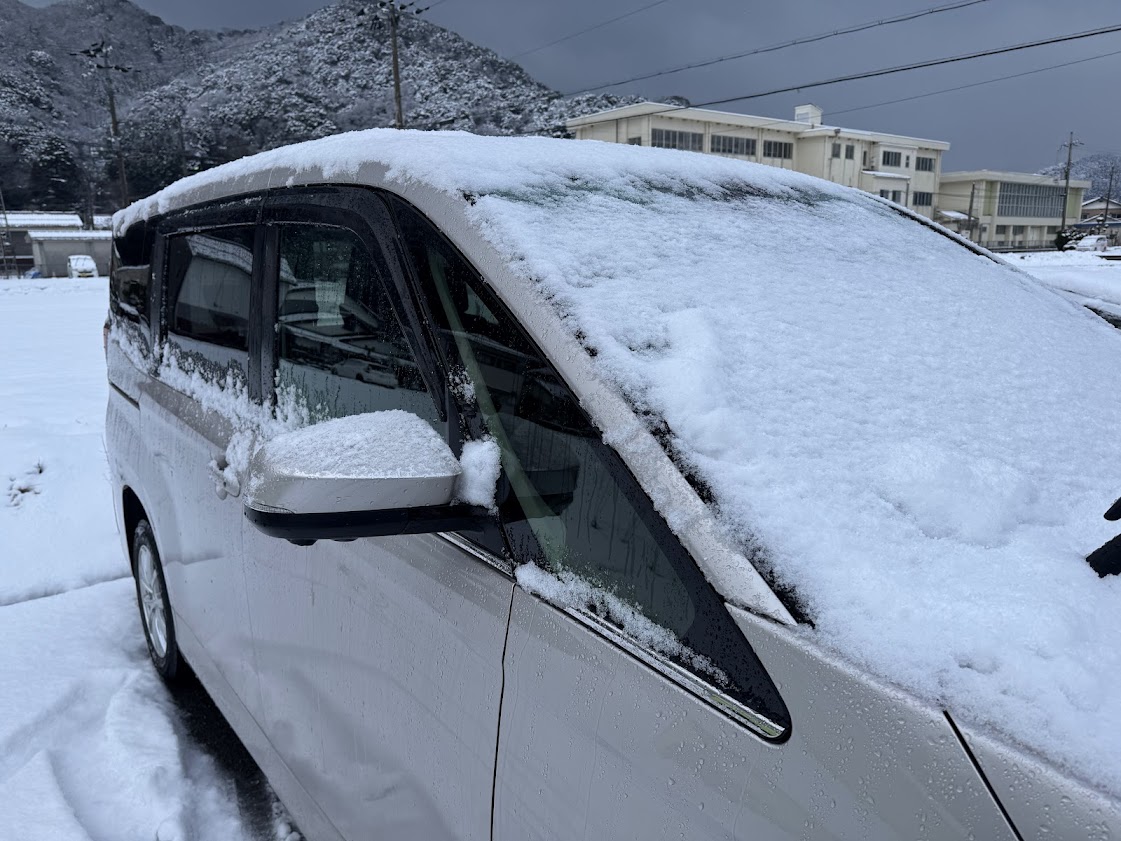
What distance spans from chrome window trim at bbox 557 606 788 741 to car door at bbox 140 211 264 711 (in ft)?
3.77

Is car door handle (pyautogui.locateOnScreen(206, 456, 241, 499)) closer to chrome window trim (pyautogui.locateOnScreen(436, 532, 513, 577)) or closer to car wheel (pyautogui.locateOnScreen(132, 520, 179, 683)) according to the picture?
chrome window trim (pyautogui.locateOnScreen(436, 532, 513, 577))

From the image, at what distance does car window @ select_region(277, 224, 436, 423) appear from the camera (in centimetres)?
150

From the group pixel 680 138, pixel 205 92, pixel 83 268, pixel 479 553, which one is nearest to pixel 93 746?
pixel 479 553

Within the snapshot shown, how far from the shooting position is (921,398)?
124 cm

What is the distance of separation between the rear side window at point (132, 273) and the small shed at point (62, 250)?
45548 mm

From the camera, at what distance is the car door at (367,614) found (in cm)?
126

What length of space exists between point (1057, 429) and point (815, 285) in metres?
0.47

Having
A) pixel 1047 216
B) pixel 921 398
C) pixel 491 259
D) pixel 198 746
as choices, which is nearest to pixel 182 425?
pixel 198 746

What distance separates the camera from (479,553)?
1.27 meters

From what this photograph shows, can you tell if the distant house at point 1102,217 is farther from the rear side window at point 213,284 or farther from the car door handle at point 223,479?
the car door handle at point 223,479

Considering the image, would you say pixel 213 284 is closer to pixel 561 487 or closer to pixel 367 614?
pixel 367 614

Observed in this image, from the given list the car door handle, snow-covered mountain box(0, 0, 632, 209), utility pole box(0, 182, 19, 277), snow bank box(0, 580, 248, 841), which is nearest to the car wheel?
snow bank box(0, 580, 248, 841)

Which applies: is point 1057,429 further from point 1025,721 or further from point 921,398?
point 1025,721

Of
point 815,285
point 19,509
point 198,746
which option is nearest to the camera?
point 815,285
